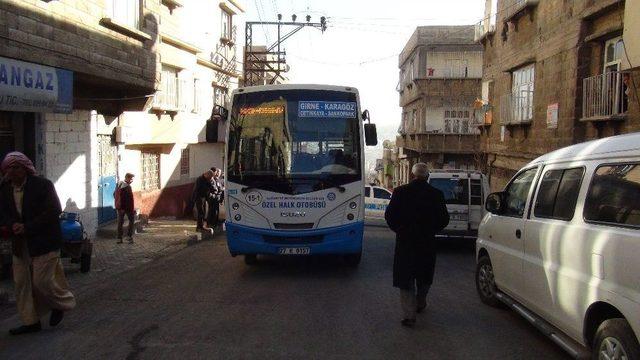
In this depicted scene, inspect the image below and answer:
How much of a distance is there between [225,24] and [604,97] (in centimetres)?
1746

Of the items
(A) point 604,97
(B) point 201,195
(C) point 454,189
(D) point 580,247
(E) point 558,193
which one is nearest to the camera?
(D) point 580,247

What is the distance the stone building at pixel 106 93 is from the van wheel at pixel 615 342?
7.13m

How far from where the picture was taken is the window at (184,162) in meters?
21.4

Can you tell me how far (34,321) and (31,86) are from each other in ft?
14.6

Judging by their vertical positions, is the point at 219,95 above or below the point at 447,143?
above

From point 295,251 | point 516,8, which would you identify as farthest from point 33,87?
point 516,8

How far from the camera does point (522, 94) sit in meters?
17.0

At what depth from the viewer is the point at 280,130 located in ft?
31.6

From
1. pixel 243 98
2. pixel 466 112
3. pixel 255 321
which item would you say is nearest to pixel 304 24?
pixel 466 112

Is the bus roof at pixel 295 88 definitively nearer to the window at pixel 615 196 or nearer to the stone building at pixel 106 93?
the stone building at pixel 106 93

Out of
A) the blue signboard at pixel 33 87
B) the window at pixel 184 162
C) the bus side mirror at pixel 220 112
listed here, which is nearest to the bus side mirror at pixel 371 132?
the bus side mirror at pixel 220 112

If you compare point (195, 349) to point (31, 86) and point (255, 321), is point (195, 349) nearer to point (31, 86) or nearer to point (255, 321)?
point (255, 321)

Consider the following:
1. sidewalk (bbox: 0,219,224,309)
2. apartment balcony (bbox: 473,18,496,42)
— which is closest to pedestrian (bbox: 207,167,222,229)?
sidewalk (bbox: 0,219,224,309)

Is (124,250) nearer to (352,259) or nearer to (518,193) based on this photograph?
(352,259)
